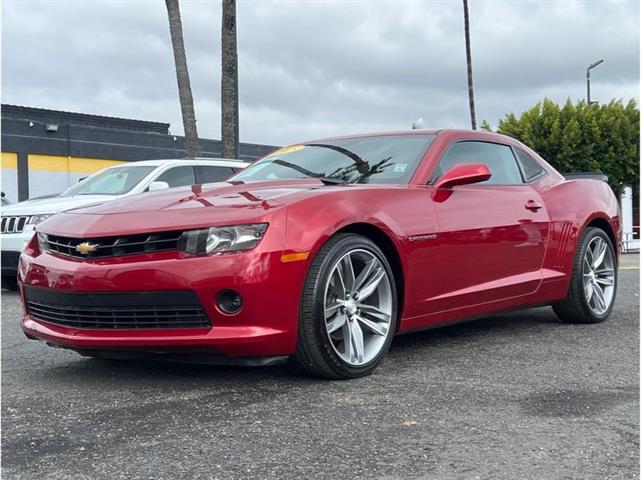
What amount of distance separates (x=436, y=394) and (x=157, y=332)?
131 centimetres

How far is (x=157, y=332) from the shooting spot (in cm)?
360

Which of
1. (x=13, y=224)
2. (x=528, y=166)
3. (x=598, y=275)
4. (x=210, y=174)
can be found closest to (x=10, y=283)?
(x=13, y=224)

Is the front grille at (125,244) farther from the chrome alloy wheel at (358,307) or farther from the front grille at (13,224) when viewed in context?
the front grille at (13,224)

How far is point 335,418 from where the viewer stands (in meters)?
3.16

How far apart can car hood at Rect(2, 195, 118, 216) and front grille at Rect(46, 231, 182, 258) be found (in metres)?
4.65

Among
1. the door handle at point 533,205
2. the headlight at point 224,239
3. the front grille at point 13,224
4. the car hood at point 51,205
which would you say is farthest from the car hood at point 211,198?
the front grille at point 13,224

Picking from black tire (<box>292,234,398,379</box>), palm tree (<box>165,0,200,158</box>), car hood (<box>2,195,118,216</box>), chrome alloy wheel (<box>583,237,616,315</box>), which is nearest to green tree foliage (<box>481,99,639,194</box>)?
palm tree (<box>165,0,200,158</box>)

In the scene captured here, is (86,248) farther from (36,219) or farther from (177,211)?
(36,219)

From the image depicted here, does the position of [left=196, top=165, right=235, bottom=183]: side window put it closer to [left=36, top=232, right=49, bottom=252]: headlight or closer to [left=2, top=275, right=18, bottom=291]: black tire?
[left=2, top=275, right=18, bottom=291]: black tire

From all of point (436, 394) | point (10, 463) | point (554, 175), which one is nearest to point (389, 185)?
point (436, 394)

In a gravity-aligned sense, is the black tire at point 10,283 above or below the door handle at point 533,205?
below

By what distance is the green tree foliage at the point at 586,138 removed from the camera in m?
30.2

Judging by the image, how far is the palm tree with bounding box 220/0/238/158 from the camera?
15.0m

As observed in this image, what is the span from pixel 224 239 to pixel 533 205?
2565 millimetres
